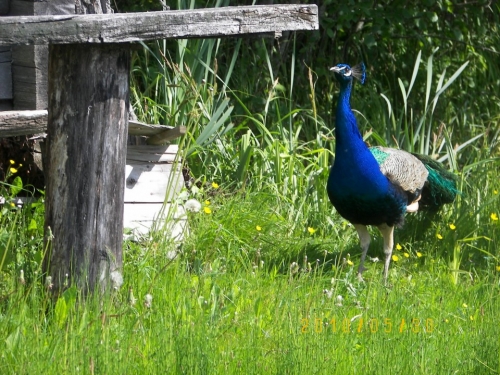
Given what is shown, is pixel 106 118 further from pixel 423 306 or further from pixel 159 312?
pixel 423 306

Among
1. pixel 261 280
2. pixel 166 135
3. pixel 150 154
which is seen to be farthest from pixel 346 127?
pixel 261 280

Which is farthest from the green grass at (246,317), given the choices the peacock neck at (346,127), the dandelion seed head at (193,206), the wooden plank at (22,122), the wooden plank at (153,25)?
the wooden plank at (153,25)

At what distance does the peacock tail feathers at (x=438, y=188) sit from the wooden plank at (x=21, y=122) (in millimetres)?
2589

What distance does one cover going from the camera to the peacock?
17.5ft

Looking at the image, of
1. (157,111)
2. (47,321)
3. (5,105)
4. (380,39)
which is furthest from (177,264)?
(380,39)

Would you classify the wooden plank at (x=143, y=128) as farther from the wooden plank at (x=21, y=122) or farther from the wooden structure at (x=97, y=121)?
the wooden structure at (x=97, y=121)

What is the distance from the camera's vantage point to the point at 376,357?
3363 millimetres

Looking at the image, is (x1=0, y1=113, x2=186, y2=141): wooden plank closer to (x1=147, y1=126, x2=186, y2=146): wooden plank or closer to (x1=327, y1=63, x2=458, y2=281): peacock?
(x1=147, y1=126, x2=186, y2=146): wooden plank

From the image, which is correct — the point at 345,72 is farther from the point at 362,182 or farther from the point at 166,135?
the point at 166,135

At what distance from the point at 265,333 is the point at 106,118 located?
105 centimetres

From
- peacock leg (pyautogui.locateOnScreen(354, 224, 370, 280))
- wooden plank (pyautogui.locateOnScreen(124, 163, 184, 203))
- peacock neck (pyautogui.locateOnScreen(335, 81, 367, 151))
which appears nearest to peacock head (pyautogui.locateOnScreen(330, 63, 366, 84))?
peacock neck (pyautogui.locateOnScreen(335, 81, 367, 151))

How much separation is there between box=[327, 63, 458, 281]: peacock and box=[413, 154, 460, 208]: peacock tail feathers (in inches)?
9.6

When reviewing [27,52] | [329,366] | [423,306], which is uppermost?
[27,52]

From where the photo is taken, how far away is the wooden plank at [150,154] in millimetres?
5386
